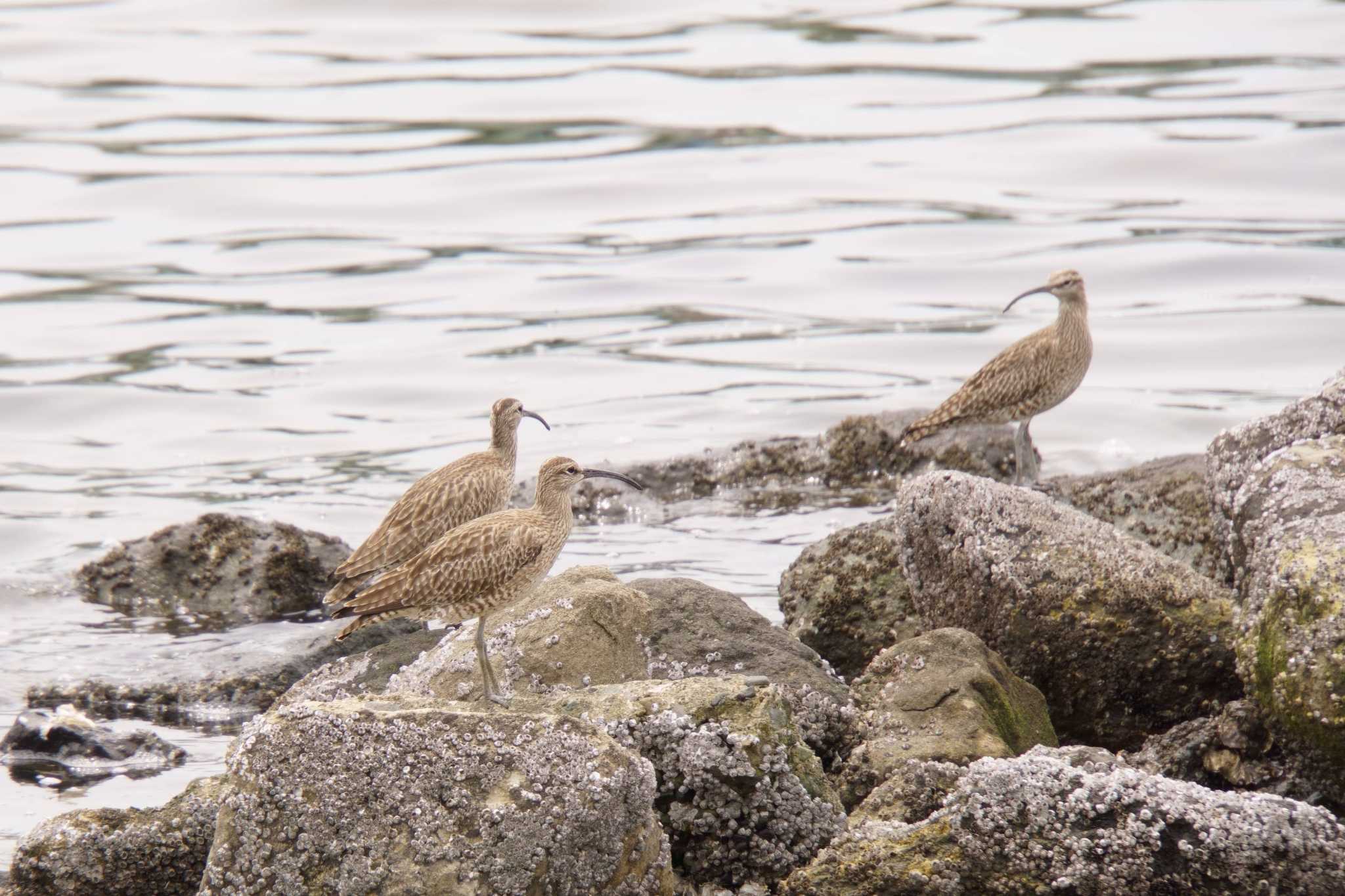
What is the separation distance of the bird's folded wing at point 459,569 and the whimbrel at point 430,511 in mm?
1415

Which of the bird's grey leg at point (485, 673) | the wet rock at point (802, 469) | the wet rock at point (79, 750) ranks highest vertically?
the bird's grey leg at point (485, 673)

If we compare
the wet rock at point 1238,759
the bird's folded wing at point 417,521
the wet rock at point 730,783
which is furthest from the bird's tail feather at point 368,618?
the wet rock at point 1238,759

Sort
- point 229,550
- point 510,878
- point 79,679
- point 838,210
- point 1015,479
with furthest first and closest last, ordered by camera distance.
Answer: point 838,210 < point 1015,479 < point 229,550 < point 79,679 < point 510,878

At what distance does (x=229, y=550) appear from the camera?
11070 mm

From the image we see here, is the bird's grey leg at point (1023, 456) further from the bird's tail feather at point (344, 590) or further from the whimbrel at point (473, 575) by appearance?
the whimbrel at point (473, 575)

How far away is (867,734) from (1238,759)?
125 centimetres

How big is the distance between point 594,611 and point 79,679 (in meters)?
3.91

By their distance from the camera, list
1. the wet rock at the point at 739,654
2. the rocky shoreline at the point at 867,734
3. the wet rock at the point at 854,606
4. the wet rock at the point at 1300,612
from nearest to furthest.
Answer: the rocky shoreline at the point at 867,734, the wet rock at the point at 1300,612, the wet rock at the point at 739,654, the wet rock at the point at 854,606

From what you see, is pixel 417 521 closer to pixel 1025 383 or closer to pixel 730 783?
pixel 730 783

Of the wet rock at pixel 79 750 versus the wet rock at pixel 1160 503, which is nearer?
the wet rock at pixel 79 750

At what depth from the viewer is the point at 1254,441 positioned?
7863 millimetres

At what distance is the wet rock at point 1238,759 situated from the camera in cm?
610

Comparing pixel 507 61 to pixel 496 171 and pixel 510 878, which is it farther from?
pixel 510 878

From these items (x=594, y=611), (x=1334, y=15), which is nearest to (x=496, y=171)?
(x=1334, y=15)
